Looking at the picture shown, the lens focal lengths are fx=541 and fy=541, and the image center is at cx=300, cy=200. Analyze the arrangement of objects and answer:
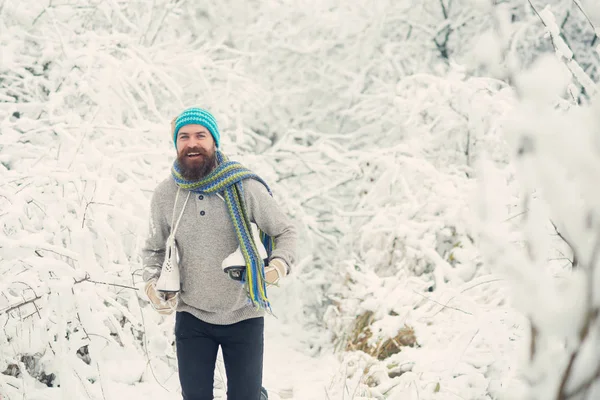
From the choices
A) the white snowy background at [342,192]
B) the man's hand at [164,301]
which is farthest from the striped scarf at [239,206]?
the white snowy background at [342,192]

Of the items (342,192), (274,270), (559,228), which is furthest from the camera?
(342,192)

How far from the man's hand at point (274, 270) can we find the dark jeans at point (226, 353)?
227 millimetres

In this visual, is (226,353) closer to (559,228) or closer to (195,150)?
(195,150)

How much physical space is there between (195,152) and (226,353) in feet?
2.95

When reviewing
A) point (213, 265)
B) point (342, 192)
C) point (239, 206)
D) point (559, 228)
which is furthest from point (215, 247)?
point (342, 192)

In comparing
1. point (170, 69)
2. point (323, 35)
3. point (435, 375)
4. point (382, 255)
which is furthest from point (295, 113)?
point (435, 375)

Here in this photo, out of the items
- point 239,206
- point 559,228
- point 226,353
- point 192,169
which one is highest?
point 192,169

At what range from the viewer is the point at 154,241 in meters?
2.50

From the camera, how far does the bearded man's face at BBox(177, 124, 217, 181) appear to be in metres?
2.37

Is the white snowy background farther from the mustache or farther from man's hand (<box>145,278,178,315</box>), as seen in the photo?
the mustache

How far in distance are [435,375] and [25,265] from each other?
2.24m

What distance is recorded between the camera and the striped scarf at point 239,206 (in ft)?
7.36

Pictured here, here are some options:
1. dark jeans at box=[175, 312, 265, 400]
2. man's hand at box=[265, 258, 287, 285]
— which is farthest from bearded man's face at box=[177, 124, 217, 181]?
dark jeans at box=[175, 312, 265, 400]

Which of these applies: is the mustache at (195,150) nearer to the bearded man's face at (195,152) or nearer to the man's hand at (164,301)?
A: the bearded man's face at (195,152)
